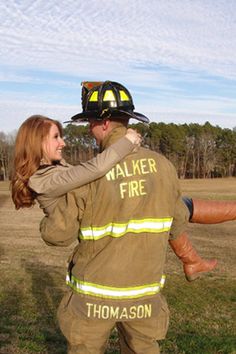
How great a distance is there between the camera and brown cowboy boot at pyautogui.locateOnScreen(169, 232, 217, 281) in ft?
12.7

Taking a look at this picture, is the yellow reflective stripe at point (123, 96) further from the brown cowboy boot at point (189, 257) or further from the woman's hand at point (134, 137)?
the brown cowboy boot at point (189, 257)

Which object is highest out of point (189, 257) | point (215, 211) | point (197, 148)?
point (215, 211)

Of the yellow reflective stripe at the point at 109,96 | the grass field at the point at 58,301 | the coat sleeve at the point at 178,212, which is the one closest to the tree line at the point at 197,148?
the grass field at the point at 58,301

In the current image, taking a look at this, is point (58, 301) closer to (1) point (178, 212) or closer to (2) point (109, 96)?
(1) point (178, 212)

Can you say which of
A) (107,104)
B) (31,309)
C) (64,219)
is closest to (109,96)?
(107,104)

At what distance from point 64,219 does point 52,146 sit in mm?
508

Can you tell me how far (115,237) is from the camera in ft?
9.53

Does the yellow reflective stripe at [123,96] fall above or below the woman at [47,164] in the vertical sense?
above

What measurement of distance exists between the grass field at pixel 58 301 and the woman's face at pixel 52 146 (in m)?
2.80

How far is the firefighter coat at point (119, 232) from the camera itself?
113 inches

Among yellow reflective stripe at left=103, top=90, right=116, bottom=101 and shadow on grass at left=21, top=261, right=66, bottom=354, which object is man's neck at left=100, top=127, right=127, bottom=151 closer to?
yellow reflective stripe at left=103, top=90, right=116, bottom=101

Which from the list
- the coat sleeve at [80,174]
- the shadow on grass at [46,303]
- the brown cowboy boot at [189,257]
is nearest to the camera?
the coat sleeve at [80,174]

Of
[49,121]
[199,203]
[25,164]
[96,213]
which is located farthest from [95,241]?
[199,203]

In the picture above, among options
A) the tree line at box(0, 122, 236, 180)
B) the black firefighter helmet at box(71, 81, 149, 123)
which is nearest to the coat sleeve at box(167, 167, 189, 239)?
the black firefighter helmet at box(71, 81, 149, 123)
